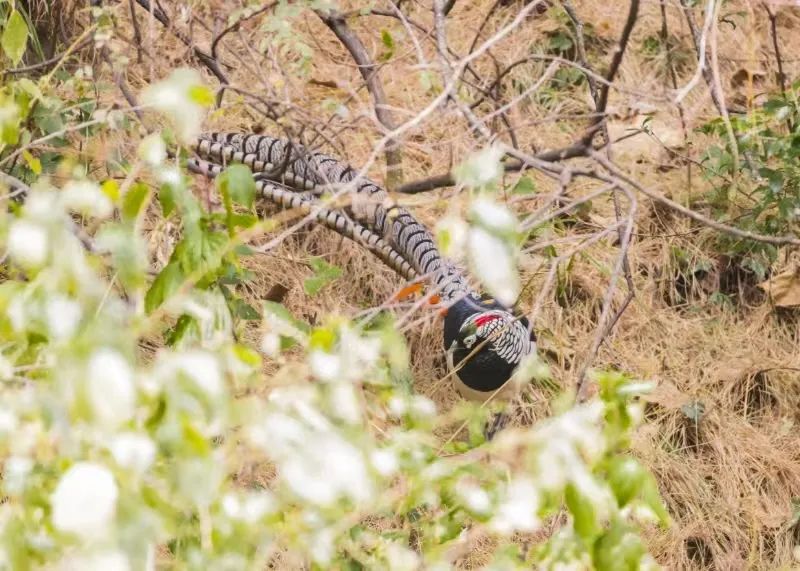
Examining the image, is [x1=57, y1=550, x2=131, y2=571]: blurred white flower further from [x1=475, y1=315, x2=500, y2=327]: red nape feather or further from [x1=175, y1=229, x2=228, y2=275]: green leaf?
[x1=475, y1=315, x2=500, y2=327]: red nape feather

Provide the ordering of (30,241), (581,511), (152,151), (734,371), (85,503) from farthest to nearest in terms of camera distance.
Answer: (734,371) → (152,151) → (581,511) → (30,241) → (85,503)

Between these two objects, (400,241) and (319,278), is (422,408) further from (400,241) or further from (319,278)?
(400,241)

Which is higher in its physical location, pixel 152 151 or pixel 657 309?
pixel 152 151

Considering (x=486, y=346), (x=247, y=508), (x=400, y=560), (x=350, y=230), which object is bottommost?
(x=486, y=346)

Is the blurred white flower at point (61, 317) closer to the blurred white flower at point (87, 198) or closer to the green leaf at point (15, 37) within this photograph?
the blurred white flower at point (87, 198)

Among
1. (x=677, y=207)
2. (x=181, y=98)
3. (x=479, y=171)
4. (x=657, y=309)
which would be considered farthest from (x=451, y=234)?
(x=657, y=309)

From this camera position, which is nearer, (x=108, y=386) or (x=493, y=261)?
(x=108, y=386)

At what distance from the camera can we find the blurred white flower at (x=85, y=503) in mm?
791

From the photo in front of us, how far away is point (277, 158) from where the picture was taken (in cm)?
337

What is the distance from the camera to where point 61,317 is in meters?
0.90

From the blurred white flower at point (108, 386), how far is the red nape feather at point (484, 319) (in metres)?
2.07

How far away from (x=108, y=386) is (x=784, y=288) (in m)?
3.06

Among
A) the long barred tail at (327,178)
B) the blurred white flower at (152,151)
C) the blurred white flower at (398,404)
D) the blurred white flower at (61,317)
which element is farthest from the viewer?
the long barred tail at (327,178)

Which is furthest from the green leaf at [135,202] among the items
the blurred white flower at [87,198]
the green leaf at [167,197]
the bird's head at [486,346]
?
the bird's head at [486,346]
